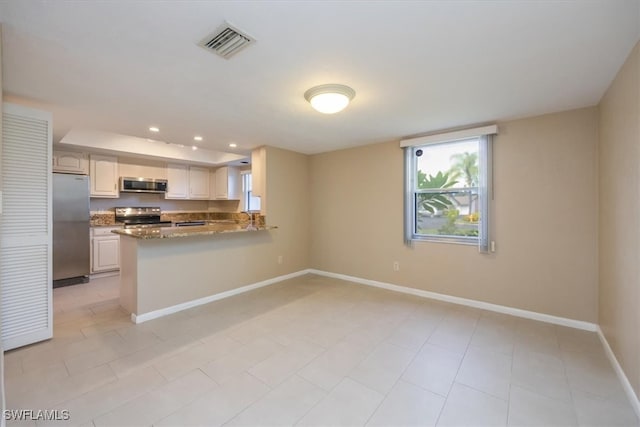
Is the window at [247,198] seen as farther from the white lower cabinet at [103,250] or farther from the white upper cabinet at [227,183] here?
the white lower cabinet at [103,250]

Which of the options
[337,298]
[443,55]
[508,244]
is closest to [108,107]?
[443,55]

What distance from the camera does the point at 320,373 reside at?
6.78 feet

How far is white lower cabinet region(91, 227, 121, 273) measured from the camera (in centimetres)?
465

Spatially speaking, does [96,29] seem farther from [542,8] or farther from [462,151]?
[462,151]

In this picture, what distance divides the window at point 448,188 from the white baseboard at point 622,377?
1.25 metres

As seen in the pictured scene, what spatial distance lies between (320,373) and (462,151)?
3110mm

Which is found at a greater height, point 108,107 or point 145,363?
point 108,107

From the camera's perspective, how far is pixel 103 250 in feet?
15.6

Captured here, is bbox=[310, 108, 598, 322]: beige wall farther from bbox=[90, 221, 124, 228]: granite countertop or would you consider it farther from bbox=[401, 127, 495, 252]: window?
bbox=[90, 221, 124, 228]: granite countertop

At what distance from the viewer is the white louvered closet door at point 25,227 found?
2.29 m

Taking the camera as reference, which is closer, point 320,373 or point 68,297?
point 320,373

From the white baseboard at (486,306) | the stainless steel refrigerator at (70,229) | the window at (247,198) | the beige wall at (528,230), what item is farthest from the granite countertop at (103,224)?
the beige wall at (528,230)
